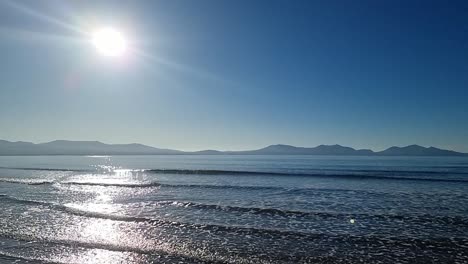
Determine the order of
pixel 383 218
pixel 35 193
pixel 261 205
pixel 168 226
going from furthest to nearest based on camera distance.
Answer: pixel 35 193
pixel 261 205
pixel 383 218
pixel 168 226

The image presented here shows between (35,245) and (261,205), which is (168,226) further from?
(261,205)

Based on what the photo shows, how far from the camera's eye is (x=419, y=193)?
100ft

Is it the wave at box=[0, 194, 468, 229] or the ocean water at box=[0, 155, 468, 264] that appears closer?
the ocean water at box=[0, 155, 468, 264]

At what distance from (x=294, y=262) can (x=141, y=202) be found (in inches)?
647

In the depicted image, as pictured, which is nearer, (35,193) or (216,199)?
(216,199)

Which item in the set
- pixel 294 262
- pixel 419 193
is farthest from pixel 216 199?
pixel 419 193

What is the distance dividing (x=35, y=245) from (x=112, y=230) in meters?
3.41

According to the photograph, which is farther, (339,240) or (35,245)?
(339,240)

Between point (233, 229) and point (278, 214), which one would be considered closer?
point (233, 229)

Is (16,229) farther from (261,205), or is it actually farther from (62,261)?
(261,205)

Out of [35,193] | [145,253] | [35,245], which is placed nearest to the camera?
[145,253]

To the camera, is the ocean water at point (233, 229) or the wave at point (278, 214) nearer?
the ocean water at point (233, 229)

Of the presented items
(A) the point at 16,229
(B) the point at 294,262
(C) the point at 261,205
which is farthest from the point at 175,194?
(B) the point at 294,262

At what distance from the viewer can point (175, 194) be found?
1179 inches
